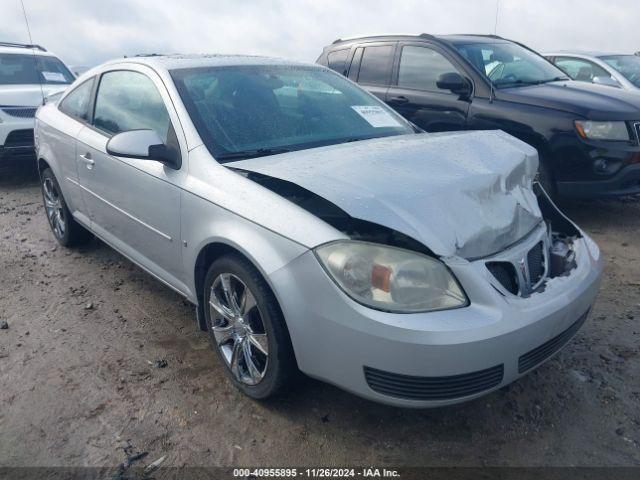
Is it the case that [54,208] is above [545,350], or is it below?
below

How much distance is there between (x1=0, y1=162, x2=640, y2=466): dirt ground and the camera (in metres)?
2.27

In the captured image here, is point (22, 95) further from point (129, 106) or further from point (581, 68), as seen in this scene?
point (581, 68)

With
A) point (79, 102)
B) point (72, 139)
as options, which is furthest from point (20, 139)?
point (72, 139)

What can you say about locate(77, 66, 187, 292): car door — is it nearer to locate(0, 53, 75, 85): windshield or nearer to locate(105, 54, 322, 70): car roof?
locate(105, 54, 322, 70): car roof

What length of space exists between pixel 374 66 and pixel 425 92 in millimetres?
820

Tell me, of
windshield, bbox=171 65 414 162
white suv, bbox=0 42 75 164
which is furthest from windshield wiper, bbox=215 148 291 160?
white suv, bbox=0 42 75 164

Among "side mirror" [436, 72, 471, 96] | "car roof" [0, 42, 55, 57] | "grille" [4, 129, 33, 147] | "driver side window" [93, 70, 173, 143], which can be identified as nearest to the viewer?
"driver side window" [93, 70, 173, 143]

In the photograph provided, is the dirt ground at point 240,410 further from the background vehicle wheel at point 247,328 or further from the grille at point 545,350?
the grille at point 545,350

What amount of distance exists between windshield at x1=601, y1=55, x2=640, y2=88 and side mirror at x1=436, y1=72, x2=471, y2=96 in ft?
12.4

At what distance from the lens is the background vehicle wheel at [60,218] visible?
4.48 m

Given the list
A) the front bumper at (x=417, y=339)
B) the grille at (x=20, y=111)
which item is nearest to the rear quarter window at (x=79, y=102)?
the front bumper at (x=417, y=339)

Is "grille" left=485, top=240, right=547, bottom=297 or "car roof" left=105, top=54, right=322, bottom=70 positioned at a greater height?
"car roof" left=105, top=54, right=322, bottom=70

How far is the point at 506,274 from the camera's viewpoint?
2.24m

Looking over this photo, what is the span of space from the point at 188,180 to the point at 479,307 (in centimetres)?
150
